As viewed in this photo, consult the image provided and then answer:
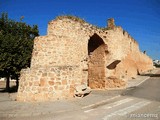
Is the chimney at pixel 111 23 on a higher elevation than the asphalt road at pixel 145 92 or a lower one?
higher

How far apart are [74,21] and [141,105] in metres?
6.53

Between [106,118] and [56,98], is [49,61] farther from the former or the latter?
[106,118]

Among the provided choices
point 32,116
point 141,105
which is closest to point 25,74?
point 32,116

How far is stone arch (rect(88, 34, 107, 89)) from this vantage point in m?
14.8

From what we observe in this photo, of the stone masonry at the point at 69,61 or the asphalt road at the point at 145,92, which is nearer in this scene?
the stone masonry at the point at 69,61

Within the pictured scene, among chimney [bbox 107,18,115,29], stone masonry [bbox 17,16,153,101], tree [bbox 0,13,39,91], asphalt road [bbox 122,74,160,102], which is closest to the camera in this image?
stone masonry [bbox 17,16,153,101]

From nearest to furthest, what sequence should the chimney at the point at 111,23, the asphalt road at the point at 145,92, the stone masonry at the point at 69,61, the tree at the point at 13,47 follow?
the stone masonry at the point at 69,61 → the asphalt road at the point at 145,92 → the tree at the point at 13,47 → the chimney at the point at 111,23

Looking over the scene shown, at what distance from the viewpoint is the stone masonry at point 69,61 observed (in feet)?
28.9

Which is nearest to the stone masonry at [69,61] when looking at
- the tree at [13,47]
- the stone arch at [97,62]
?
the stone arch at [97,62]

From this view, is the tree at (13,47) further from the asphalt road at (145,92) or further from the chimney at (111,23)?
the asphalt road at (145,92)

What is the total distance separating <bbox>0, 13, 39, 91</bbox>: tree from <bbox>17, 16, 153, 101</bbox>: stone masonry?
548 cm

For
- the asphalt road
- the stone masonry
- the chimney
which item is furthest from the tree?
the asphalt road

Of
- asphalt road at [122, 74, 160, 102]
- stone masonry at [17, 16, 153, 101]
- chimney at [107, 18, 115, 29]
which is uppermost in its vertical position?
chimney at [107, 18, 115, 29]

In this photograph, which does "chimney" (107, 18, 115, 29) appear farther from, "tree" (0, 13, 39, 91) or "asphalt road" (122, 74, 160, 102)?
"tree" (0, 13, 39, 91)
